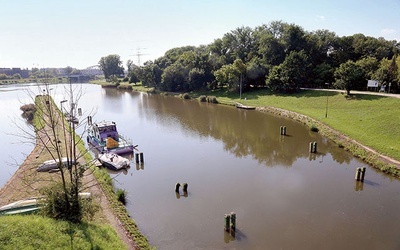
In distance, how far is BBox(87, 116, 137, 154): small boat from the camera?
2927 cm

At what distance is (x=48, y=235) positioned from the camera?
10508mm

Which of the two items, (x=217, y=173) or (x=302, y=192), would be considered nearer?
(x=302, y=192)

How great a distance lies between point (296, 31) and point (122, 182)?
185 ft

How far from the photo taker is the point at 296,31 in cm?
6388

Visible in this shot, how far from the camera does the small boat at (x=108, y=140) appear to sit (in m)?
29.3

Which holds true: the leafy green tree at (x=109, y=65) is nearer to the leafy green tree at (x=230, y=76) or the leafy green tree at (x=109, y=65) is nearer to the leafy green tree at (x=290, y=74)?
the leafy green tree at (x=230, y=76)

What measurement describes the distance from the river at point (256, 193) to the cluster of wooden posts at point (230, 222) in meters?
0.40

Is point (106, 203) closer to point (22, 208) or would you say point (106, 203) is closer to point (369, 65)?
point (22, 208)

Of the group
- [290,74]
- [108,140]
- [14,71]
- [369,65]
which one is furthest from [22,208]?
[14,71]

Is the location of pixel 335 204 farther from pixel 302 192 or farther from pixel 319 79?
pixel 319 79

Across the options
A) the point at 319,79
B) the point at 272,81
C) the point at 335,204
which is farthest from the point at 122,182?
the point at 319,79

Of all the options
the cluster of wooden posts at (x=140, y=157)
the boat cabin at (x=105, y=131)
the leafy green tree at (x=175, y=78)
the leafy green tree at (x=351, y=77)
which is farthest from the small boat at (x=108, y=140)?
the leafy green tree at (x=175, y=78)

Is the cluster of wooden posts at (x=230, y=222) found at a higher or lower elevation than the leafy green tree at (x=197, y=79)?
A: lower

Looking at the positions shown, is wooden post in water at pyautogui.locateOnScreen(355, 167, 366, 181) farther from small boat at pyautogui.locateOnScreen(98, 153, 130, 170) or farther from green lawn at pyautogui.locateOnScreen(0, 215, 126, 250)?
small boat at pyautogui.locateOnScreen(98, 153, 130, 170)
